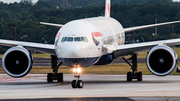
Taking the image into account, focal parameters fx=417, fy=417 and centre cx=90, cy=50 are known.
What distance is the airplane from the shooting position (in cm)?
2284

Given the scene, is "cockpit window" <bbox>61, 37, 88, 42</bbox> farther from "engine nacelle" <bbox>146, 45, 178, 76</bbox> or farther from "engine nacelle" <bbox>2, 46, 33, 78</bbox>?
"engine nacelle" <bbox>146, 45, 178, 76</bbox>

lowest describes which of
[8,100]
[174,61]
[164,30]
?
[8,100]

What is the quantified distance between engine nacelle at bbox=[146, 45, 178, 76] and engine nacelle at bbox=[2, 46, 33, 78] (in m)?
7.30

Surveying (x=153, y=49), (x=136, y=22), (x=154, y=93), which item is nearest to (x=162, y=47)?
(x=153, y=49)

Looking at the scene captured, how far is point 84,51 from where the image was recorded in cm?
2267

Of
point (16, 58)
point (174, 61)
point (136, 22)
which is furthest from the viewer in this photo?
point (136, 22)

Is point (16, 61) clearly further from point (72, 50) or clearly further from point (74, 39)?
point (72, 50)

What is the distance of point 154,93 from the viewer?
65.4 ft

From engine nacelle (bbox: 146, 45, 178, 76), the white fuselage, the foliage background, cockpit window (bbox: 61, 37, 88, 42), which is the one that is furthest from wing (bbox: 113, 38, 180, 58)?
the foliage background

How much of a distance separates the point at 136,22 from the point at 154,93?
529ft

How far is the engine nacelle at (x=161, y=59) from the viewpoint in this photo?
24438 mm

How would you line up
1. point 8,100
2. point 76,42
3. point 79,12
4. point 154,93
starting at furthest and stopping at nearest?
point 79,12, point 76,42, point 154,93, point 8,100

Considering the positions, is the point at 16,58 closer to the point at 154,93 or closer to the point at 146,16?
the point at 154,93

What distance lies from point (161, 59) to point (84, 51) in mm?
5174
